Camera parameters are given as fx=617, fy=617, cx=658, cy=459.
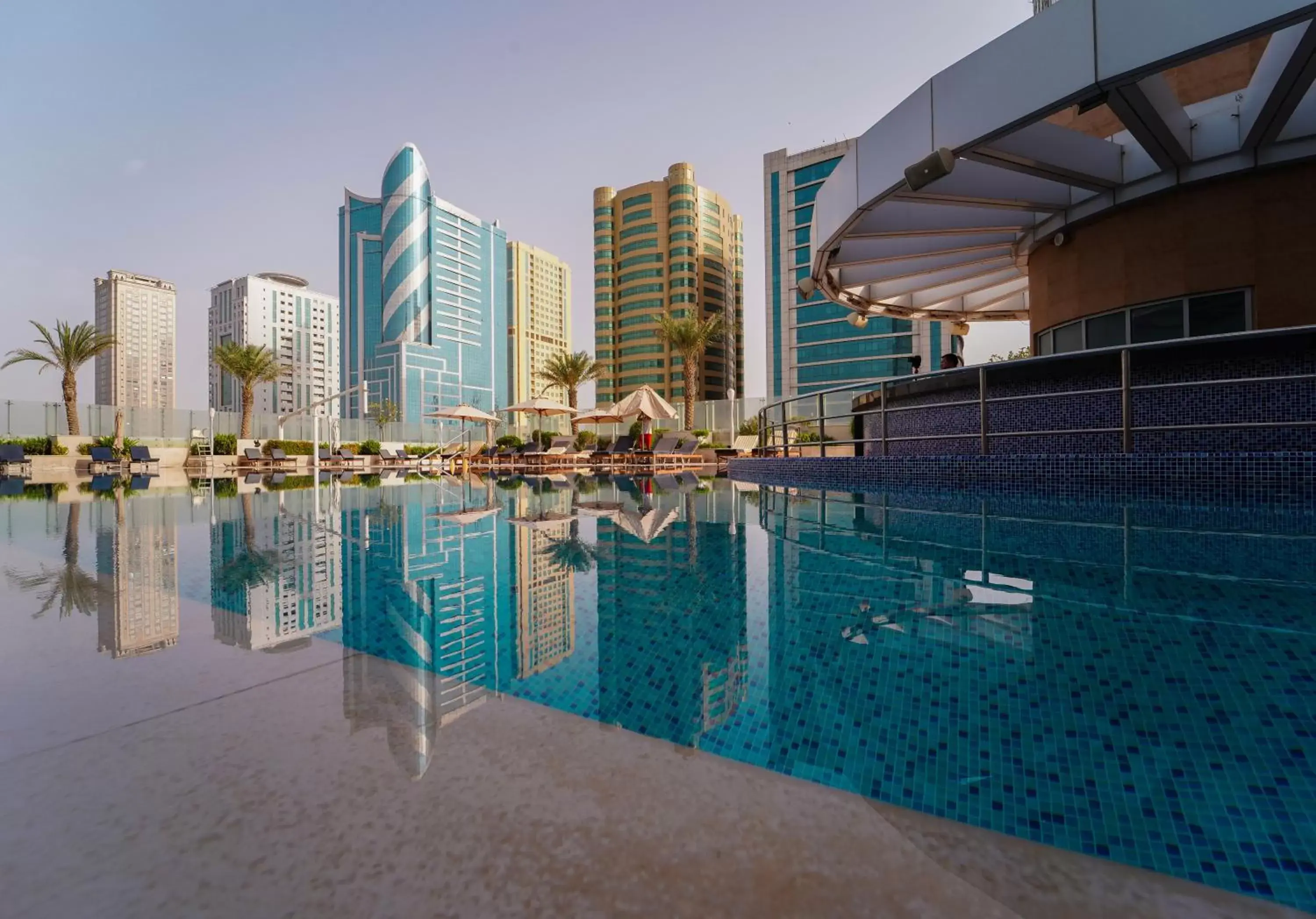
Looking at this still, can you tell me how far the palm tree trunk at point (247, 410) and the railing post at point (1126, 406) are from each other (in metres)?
36.7

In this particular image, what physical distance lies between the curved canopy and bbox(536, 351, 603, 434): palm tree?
1089 inches

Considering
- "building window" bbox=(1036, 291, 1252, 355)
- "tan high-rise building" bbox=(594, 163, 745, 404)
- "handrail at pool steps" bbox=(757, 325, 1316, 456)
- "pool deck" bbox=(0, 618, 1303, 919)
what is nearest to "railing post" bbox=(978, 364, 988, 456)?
"handrail at pool steps" bbox=(757, 325, 1316, 456)

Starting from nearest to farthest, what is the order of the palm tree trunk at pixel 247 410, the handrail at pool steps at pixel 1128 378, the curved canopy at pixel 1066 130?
the curved canopy at pixel 1066 130 < the handrail at pool steps at pixel 1128 378 < the palm tree trunk at pixel 247 410

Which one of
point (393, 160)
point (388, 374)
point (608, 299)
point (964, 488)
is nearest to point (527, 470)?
point (964, 488)

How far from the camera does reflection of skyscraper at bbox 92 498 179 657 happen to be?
237cm

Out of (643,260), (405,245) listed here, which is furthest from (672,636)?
(405,245)

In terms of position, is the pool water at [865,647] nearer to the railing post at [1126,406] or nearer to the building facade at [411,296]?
the railing post at [1126,406]

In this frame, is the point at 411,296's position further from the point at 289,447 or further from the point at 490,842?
the point at 490,842

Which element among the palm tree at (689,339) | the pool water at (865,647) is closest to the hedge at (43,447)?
the pool water at (865,647)

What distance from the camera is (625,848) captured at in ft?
3.41

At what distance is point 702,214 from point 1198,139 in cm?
8932

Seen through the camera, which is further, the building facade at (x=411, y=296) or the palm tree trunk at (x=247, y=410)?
the building facade at (x=411, y=296)

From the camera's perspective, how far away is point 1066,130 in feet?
22.8

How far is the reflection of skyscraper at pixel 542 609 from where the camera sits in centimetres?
214
